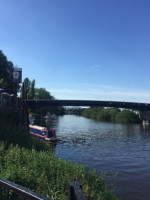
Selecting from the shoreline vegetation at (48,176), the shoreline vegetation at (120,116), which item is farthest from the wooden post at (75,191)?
the shoreline vegetation at (120,116)

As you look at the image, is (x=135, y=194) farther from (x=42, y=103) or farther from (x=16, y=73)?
(x=42, y=103)

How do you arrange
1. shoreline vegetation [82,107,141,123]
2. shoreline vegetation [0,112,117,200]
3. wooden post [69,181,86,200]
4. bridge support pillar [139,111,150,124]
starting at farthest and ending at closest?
shoreline vegetation [82,107,141,123] → bridge support pillar [139,111,150,124] → shoreline vegetation [0,112,117,200] → wooden post [69,181,86,200]

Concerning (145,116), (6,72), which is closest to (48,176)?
(6,72)

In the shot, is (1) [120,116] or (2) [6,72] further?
(1) [120,116]

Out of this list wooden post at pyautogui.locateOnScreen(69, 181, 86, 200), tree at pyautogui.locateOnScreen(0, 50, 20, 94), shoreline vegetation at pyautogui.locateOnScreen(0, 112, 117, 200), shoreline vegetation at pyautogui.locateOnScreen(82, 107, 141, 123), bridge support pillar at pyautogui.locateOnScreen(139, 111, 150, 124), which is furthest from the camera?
shoreline vegetation at pyautogui.locateOnScreen(82, 107, 141, 123)

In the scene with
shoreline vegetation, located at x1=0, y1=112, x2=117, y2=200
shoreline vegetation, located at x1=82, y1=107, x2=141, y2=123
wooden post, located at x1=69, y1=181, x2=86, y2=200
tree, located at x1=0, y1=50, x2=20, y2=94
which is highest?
tree, located at x1=0, y1=50, x2=20, y2=94


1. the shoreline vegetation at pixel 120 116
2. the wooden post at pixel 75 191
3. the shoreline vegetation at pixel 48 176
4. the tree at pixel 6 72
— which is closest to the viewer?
the wooden post at pixel 75 191

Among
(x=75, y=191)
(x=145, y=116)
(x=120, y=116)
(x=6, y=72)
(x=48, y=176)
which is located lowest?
(x=120, y=116)

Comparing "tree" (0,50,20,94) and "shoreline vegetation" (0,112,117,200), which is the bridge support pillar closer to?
"tree" (0,50,20,94)

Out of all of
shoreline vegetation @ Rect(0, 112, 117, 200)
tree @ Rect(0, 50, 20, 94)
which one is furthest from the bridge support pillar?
shoreline vegetation @ Rect(0, 112, 117, 200)

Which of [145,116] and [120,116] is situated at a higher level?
[145,116]

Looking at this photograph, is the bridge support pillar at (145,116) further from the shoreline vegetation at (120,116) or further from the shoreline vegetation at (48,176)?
the shoreline vegetation at (48,176)

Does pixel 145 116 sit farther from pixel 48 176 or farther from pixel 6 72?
pixel 48 176

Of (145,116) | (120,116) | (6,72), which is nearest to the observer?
(6,72)
